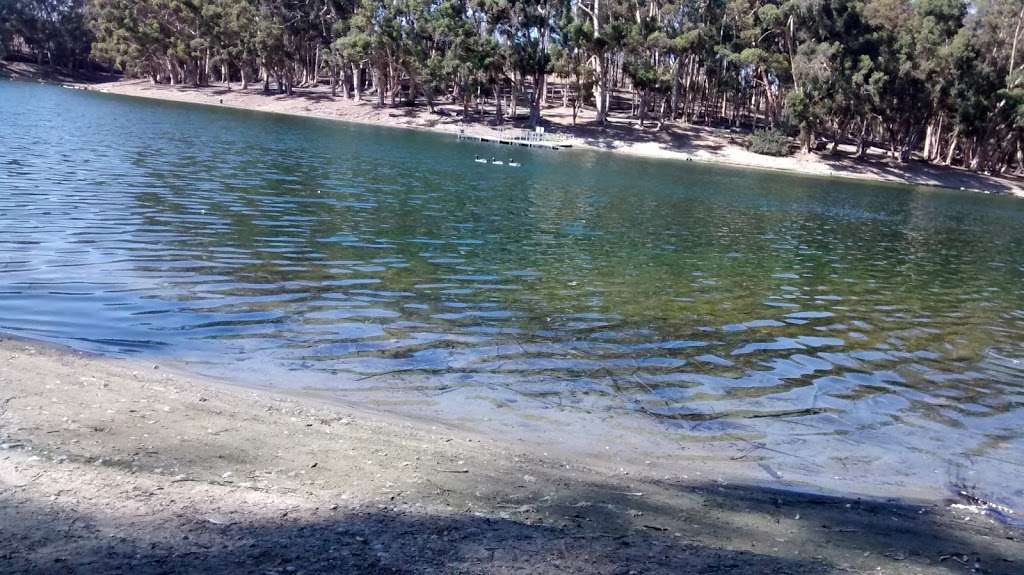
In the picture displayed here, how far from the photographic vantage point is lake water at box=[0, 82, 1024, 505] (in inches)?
458

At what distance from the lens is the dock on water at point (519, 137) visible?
251 feet

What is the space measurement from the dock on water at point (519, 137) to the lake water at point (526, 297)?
40.7 metres

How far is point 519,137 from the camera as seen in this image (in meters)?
79.7

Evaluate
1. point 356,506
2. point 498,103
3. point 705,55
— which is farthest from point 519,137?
point 356,506

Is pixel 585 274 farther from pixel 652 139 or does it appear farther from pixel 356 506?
pixel 652 139

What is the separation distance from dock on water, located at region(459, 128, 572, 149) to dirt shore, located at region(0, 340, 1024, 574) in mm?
68770

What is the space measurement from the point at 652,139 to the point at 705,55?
10495 mm

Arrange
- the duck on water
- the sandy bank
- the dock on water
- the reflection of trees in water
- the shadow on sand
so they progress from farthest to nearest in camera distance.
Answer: the sandy bank
the dock on water
the duck on water
the reflection of trees in water
the shadow on sand

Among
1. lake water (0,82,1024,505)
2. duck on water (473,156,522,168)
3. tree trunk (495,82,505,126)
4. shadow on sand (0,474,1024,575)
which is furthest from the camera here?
tree trunk (495,82,505,126)

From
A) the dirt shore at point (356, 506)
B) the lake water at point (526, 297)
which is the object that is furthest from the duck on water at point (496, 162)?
the dirt shore at point (356, 506)

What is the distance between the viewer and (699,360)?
1365cm

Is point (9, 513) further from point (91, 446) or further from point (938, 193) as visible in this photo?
point (938, 193)

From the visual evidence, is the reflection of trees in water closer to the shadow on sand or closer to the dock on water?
the shadow on sand

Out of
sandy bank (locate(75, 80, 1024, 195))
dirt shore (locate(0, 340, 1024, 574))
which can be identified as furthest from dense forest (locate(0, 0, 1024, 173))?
dirt shore (locate(0, 340, 1024, 574))
